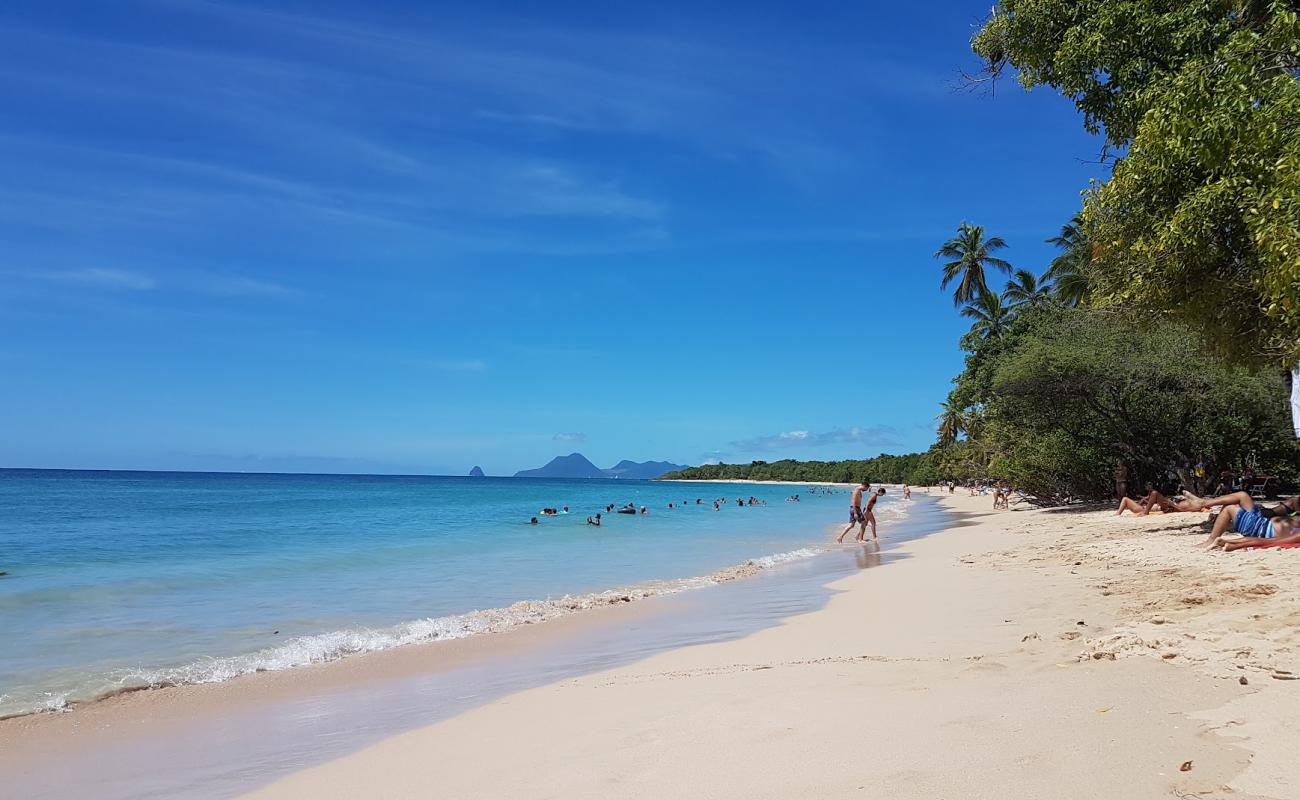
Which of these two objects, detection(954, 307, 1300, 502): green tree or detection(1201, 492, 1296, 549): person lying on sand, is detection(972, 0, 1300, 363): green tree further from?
detection(954, 307, 1300, 502): green tree

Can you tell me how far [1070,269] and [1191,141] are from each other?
36.7 metres

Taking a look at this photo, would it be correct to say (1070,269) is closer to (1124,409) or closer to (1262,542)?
(1124,409)

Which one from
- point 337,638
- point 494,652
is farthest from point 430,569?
point 494,652

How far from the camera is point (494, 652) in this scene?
300 inches

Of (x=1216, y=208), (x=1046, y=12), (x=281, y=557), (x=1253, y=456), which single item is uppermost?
(x=1046, y=12)

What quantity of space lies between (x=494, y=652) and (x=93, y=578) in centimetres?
Result: 1066

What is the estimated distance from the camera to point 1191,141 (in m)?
5.71

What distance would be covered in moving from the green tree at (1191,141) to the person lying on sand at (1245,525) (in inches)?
114

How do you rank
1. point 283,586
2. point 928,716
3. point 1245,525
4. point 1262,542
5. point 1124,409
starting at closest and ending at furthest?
point 928,716
point 1262,542
point 1245,525
point 283,586
point 1124,409

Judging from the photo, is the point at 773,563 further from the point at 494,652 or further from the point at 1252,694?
the point at 1252,694

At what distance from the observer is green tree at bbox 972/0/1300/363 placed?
528 centimetres

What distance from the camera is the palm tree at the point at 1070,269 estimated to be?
111ft

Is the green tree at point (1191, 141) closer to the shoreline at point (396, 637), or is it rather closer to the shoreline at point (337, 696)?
the shoreline at point (337, 696)

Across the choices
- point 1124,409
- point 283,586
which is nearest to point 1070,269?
point 1124,409
